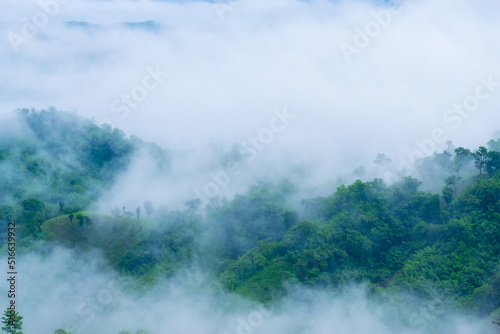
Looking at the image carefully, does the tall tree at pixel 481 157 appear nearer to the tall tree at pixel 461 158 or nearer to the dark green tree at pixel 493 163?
the dark green tree at pixel 493 163

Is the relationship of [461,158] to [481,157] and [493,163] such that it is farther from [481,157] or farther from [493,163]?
[493,163]

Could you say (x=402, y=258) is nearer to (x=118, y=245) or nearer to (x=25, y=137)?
(x=118, y=245)

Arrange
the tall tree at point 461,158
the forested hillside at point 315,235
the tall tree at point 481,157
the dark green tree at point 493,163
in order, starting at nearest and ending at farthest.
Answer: the forested hillside at point 315,235
the dark green tree at point 493,163
the tall tree at point 481,157
the tall tree at point 461,158

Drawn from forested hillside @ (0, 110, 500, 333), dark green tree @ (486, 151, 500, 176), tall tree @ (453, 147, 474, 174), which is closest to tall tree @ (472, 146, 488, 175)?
forested hillside @ (0, 110, 500, 333)

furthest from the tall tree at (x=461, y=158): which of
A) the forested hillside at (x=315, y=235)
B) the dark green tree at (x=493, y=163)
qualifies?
the dark green tree at (x=493, y=163)

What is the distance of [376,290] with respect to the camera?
38.0 metres

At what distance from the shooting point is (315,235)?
42.7m

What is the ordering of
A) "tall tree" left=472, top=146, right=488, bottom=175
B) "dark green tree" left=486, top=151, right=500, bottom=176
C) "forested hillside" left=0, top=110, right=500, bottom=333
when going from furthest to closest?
1. "tall tree" left=472, top=146, right=488, bottom=175
2. "dark green tree" left=486, top=151, right=500, bottom=176
3. "forested hillside" left=0, top=110, right=500, bottom=333

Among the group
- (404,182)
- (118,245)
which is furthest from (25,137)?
(404,182)

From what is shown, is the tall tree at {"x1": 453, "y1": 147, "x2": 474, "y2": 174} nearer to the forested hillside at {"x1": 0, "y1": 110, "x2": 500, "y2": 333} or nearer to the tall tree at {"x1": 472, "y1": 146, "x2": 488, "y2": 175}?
the forested hillside at {"x1": 0, "y1": 110, "x2": 500, "y2": 333}

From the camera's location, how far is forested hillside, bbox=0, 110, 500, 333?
38.5 metres

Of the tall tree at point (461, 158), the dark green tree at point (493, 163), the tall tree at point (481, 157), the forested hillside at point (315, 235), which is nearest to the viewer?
the forested hillside at point (315, 235)

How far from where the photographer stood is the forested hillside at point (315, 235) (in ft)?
126

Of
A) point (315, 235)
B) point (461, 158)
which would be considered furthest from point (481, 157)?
point (315, 235)
